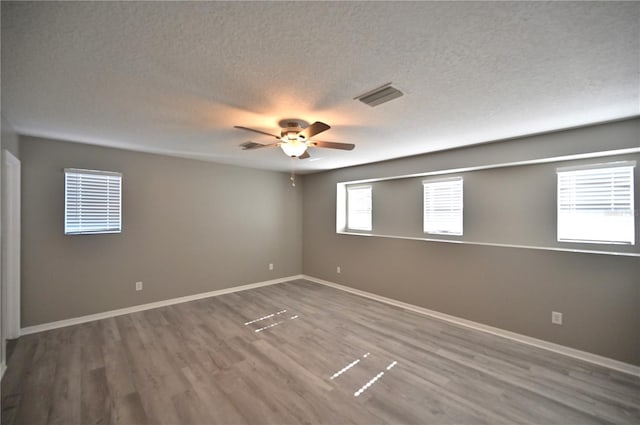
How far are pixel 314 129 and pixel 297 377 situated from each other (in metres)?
2.26

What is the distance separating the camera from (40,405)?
1.99m

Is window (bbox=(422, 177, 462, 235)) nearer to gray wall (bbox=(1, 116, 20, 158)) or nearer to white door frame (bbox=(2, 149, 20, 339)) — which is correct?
gray wall (bbox=(1, 116, 20, 158))

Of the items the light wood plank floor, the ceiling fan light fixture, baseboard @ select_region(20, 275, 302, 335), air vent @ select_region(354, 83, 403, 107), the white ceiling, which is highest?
the white ceiling

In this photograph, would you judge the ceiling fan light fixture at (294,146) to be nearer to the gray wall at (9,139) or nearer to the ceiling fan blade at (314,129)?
the ceiling fan blade at (314,129)

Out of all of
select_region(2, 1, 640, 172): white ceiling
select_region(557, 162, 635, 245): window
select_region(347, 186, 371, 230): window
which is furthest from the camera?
select_region(347, 186, 371, 230): window

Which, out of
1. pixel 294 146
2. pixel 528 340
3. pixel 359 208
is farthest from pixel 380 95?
pixel 359 208

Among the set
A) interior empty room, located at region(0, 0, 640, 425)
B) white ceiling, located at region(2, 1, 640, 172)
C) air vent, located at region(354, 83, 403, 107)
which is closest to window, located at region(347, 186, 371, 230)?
interior empty room, located at region(0, 0, 640, 425)

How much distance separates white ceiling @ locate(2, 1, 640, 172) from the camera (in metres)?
1.22

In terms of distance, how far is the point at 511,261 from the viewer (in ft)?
10.5

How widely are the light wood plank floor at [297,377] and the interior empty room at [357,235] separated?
24 millimetres

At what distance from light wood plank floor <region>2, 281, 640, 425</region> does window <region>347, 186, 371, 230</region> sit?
2106 millimetres

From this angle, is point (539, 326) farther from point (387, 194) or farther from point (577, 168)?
point (387, 194)

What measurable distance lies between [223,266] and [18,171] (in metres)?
2.97

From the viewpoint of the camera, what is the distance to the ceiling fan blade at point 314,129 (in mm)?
2162
